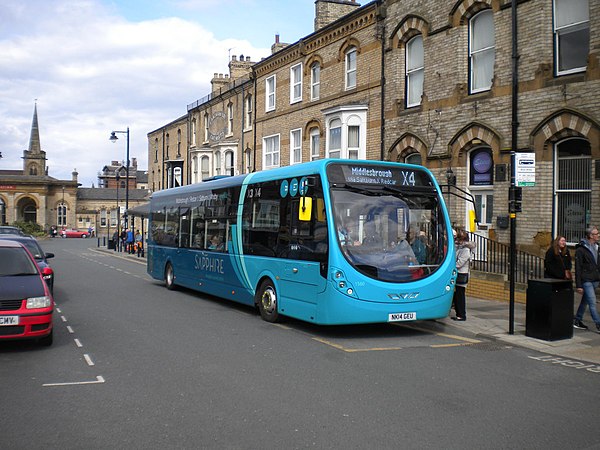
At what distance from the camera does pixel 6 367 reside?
8125 millimetres

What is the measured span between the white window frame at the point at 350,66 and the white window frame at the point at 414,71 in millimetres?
3041

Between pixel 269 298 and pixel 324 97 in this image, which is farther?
pixel 324 97

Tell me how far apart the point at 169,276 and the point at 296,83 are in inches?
474

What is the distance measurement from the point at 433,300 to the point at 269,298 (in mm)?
3313

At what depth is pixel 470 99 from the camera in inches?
679

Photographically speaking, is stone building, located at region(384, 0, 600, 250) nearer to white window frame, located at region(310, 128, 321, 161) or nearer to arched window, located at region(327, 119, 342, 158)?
arched window, located at region(327, 119, 342, 158)

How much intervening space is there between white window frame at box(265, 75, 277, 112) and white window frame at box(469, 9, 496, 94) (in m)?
13.0

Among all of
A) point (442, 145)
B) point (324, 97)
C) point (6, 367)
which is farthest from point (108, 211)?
point (6, 367)

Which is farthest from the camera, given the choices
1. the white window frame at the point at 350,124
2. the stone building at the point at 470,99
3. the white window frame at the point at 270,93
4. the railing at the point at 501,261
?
the white window frame at the point at 270,93

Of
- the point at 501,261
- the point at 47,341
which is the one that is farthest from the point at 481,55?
the point at 47,341

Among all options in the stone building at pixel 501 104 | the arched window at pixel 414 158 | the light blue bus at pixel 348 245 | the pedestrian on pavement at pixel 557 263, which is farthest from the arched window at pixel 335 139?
the pedestrian on pavement at pixel 557 263

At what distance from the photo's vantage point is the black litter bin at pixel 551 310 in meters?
10.5

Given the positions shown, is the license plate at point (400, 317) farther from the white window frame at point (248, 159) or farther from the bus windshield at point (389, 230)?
the white window frame at point (248, 159)

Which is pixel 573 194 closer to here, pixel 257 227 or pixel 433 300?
pixel 433 300
